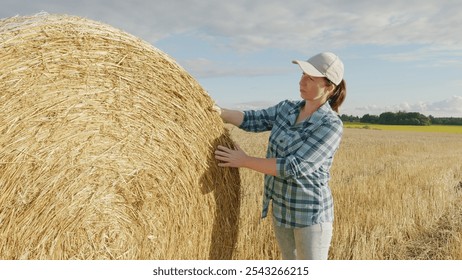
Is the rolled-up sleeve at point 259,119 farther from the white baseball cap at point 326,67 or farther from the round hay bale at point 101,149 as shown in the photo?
the white baseball cap at point 326,67

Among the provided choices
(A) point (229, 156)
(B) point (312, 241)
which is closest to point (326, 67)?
(A) point (229, 156)

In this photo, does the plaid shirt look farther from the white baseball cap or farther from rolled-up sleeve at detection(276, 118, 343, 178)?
the white baseball cap

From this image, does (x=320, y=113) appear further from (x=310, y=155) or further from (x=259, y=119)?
(x=259, y=119)

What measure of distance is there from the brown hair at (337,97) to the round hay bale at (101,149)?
0.94m

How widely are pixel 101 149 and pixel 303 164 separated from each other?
1428 mm

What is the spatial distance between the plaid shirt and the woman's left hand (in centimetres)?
25

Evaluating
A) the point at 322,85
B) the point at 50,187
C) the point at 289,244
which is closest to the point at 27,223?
the point at 50,187

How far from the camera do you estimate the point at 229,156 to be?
12.9ft

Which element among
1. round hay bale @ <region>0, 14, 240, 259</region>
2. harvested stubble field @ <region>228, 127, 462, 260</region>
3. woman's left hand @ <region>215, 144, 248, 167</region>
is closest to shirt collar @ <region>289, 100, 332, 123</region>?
woman's left hand @ <region>215, 144, 248, 167</region>

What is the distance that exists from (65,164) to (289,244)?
1.77 metres

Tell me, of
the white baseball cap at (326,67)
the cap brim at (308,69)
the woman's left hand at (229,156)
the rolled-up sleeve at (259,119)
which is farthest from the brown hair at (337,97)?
the woman's left hand at (229,156)

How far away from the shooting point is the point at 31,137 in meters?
3.12

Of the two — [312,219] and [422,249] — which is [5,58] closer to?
[312,219]

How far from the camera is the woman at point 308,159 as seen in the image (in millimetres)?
3396
